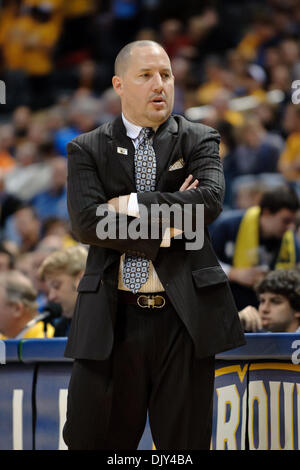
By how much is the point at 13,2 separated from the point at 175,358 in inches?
437

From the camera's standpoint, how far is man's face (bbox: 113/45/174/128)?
282cm

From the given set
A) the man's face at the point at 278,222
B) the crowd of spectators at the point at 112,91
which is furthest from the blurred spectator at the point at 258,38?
the man's face at the point at 278,222

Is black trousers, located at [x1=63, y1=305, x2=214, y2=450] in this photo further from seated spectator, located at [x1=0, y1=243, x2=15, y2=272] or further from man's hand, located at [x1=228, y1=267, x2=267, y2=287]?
seated spectator, located at [x1=0, y1=243, x2=15, y2=272]

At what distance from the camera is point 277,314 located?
4062mm

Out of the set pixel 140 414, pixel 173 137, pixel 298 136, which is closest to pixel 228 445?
pixel 140 414

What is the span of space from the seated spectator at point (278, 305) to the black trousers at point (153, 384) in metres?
1.33

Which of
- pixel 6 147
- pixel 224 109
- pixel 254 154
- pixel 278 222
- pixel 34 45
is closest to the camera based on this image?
pixel 278 222

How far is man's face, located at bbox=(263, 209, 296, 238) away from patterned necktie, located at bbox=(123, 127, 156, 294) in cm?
261

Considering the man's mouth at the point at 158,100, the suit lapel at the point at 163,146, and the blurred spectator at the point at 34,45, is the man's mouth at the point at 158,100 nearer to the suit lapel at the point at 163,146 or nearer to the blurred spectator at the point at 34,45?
the suit lapel at the point at 163,146

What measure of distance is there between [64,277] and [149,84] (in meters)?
2.07

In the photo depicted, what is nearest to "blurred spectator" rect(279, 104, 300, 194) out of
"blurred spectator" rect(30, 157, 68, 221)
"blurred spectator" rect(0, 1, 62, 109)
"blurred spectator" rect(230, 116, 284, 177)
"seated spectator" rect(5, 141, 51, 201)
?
"blurred spectator" rect(230, 116, 284, 177)

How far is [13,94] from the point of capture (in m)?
12.1

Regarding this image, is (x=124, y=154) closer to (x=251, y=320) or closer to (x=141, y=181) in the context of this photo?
(x=141, y=181)

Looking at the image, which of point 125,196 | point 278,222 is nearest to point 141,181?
point 125,196
